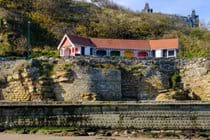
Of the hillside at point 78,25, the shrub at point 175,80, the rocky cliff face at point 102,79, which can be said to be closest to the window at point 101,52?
the hillside at point 78,25

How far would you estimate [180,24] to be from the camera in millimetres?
66500

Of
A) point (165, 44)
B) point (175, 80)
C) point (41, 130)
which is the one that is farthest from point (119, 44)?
point (41, 130)

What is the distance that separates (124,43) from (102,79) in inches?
524

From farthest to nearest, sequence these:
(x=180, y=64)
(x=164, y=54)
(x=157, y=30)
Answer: (x=157, y=30) < (x=164, y=54) < (x=180, y=64)

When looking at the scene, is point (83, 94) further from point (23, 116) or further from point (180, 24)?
point (180, 24)

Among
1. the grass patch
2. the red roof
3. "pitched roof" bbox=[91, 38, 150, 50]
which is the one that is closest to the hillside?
the red roof

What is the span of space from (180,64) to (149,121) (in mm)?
14762

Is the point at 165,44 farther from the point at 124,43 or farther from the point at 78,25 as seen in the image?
the point at 78,25

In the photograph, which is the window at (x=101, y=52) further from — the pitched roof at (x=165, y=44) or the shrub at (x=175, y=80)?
the shrub at (x=175, y=80)

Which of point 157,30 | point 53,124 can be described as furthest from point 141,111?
point 157,30

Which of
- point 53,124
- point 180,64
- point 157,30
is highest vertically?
point 157,30

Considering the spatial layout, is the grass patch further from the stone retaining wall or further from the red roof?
the red roof

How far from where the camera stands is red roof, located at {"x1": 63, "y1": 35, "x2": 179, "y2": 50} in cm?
4759

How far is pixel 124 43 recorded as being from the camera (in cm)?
5000
